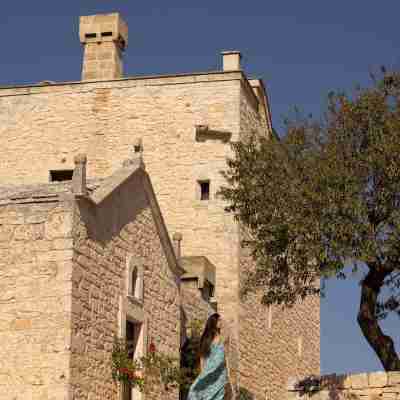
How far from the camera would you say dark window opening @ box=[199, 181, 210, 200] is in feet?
96.1

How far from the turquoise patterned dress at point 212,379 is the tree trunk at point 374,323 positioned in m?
4.67

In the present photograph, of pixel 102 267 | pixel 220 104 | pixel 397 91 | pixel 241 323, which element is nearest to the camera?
pixel 102 267

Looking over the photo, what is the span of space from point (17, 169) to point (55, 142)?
1358 mm

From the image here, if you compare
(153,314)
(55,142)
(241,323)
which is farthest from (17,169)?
(153,314)

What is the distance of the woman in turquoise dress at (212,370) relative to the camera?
15141mm

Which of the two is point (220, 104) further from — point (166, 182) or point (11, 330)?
point (11, 330)

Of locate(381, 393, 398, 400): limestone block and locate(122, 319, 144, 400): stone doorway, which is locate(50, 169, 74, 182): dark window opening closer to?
locate(122, 319, 144, 400): stone doorway

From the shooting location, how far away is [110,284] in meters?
18.0

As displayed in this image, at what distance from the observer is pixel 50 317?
1611 cm

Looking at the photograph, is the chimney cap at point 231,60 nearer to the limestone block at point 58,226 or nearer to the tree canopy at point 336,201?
the tree canopy at point 336,201

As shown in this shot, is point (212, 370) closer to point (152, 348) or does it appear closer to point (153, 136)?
point (152, 348)

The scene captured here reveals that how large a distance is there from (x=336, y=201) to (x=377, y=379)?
3263 millimetres

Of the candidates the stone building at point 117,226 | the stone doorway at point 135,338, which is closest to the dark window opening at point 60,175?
the stone building at point 117,226

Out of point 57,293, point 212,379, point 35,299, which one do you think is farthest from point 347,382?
point 35,299
